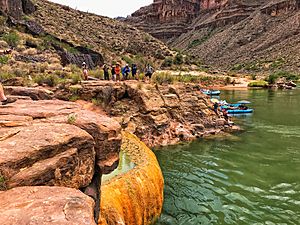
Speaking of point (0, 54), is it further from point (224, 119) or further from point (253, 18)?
point (253, 18)

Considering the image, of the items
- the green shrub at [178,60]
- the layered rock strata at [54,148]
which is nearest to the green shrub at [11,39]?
the layered rock strata at [54,148]

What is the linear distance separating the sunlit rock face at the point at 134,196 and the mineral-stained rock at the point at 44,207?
2930mm

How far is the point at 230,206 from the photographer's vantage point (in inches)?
321

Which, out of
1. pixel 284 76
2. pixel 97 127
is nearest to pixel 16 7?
pixel 97 127

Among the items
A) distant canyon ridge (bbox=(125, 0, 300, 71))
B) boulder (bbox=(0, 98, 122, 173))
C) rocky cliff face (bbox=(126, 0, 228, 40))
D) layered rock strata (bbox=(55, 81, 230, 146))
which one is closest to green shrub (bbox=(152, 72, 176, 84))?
layered rock strata (bbox=(55, 81, 230, 146))

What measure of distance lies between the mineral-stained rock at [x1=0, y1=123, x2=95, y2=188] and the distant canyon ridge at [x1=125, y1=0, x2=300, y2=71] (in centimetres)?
7335

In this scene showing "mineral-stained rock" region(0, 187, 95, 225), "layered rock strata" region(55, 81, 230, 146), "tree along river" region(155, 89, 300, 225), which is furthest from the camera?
"layered rock strata" region(55, 81, 230, 146)

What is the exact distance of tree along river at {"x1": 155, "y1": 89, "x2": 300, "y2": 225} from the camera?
25.1 ft

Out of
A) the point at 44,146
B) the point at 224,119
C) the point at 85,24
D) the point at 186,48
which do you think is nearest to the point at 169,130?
the point at 224,119

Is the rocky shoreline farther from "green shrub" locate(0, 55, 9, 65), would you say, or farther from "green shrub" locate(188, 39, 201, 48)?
"green shrub" locate(188, 39, 201, 48)

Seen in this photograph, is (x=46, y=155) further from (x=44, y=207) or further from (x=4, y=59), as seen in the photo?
(x=4, y=59)

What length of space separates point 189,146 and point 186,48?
378 ft

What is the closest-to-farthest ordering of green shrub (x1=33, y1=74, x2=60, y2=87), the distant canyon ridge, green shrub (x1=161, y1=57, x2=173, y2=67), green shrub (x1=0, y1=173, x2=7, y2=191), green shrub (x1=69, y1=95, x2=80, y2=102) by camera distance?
green shrub (x1=0, y1=173, x2=7, y2=191) < green shrub (x1=69, y1=95, x2=80, y2=102) < green shrub (x1=33, y1=74, x2=60, y2=87) < green shrub (x1=161, y1=57, x2=173, y2=67) < the distant canyon ridge

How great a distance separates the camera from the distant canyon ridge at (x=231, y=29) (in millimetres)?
80312
